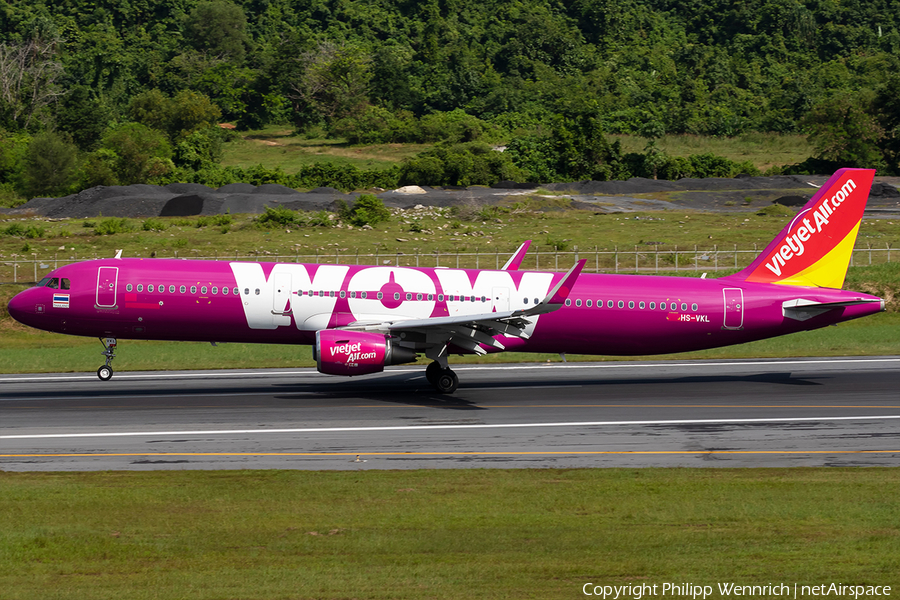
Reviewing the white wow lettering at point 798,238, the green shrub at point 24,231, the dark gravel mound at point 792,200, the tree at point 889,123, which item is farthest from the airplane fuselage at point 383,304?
the tree at point 889,123

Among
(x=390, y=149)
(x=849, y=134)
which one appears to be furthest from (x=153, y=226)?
(x=849, y=134)

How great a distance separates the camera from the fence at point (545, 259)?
226 ft

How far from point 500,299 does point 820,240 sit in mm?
13075

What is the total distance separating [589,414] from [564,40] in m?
158

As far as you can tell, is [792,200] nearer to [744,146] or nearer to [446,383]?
[744,146]

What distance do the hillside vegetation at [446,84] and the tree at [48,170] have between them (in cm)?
24

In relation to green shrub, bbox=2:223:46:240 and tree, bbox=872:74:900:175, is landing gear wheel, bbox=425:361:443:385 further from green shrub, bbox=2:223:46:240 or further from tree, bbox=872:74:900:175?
tree, bbox=872:74:900:175

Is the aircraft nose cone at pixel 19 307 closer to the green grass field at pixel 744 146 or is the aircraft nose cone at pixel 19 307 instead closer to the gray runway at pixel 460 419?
the gray runway at pixel 460 419

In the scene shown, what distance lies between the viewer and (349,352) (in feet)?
103

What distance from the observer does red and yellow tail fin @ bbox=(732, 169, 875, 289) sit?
3691 cm

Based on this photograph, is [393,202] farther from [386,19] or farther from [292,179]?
[386,19]

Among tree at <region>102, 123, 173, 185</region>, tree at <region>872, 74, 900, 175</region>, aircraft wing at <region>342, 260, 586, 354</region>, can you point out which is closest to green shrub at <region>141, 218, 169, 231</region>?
tree at <region>102, 123, 173, 185</region>

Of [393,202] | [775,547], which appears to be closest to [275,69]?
[393,202]

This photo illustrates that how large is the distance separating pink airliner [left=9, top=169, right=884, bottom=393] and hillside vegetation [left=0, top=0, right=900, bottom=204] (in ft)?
243
